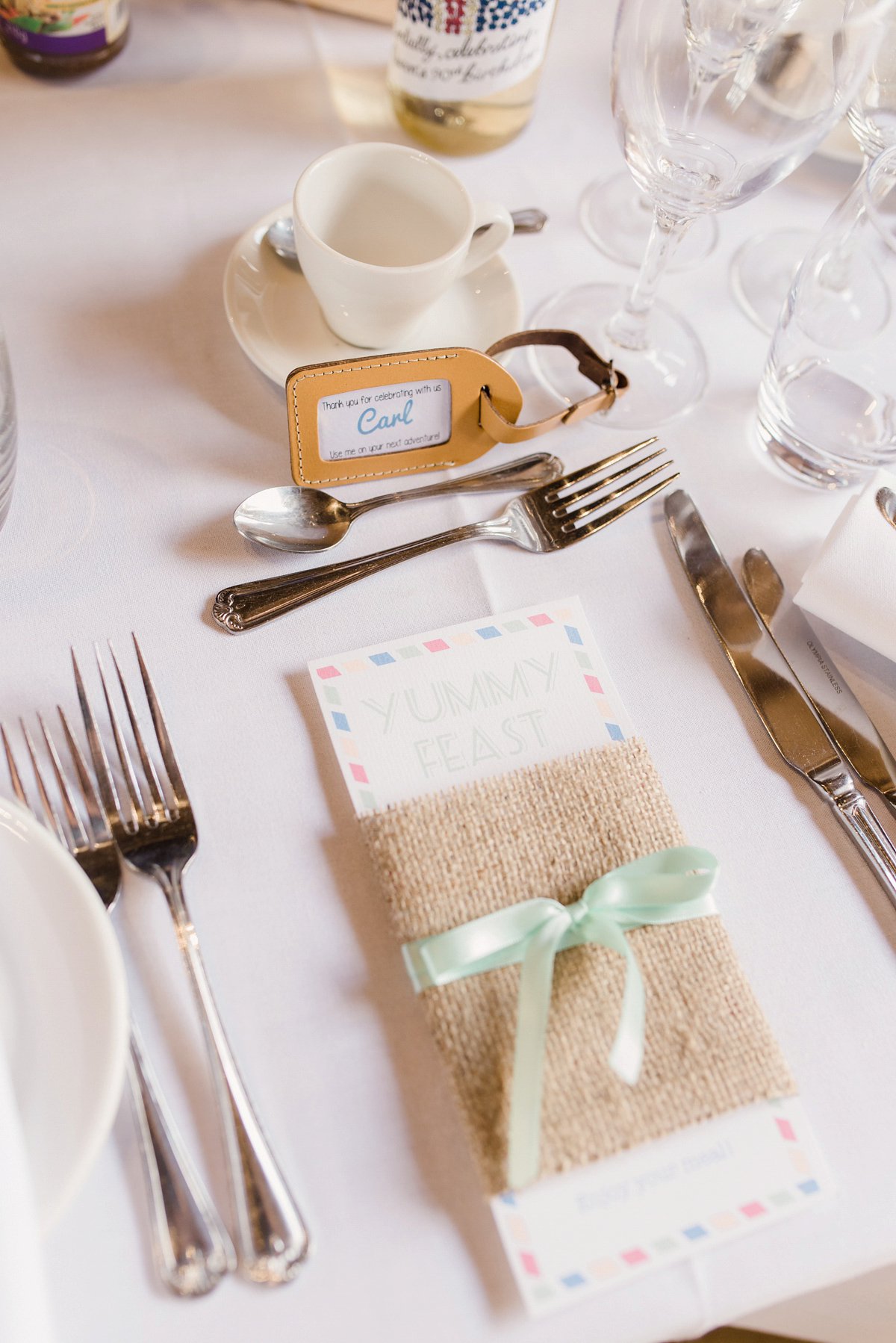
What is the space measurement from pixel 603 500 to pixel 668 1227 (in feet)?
1.37

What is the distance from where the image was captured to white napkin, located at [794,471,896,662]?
578mm

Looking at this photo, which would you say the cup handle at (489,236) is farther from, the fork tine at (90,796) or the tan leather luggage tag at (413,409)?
the fork tine at (90,796)

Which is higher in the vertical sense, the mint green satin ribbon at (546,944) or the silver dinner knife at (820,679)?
the silver dinner knife at (820,679)

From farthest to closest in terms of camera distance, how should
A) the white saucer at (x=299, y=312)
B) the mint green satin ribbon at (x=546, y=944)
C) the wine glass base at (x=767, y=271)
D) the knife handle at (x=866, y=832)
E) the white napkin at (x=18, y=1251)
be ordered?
1. the wine glass base at (x=767, y=271)
2. the white saucer at (x=299, y=312)
3. the knife handle at (x=866, y=832)
4. the mint green satin ribbon at (x=546, y=944)
5. the white napkin at (x=18, y=1251)

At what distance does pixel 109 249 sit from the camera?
0.71 meters

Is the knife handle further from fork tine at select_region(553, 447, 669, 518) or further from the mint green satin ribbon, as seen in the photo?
fork tine at select_region(553, 447, 669, 518)

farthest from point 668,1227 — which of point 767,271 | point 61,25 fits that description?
point 61,25

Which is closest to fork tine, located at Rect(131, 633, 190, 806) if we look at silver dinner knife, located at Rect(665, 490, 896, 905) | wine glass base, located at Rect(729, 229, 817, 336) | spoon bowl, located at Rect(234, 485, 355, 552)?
spoon bowl, located at Rect(234, 485, 355, 552)

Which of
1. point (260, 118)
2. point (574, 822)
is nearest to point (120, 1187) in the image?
point (574, 822)

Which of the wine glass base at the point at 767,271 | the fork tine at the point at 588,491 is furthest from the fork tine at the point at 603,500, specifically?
the wine glass base at the point at 767,271

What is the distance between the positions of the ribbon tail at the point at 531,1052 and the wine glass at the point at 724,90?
444 mm

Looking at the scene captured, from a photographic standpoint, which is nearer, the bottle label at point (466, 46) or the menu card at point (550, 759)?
the menu card at point (550, 759)

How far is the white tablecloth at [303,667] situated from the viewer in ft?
1.37

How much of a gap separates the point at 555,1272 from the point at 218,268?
68 cm
